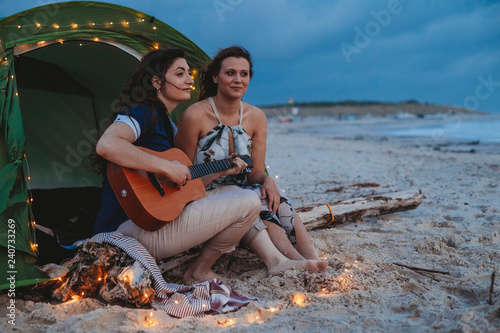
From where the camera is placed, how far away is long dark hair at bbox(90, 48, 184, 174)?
233 centimetres

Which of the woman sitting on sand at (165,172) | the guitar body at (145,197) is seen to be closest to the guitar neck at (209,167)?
the woman sitting on sand at (165,172)

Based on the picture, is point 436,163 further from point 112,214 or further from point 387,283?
point 112,214

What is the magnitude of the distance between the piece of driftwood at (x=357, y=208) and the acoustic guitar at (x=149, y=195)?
1.37 metres

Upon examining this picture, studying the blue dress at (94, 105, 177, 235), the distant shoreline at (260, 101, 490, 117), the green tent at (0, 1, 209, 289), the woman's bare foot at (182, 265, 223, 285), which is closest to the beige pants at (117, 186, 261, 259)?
the blue dress at (94, 105, 177, 235)

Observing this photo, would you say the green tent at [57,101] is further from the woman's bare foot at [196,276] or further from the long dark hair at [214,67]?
the woman's bare foot at [196,276]

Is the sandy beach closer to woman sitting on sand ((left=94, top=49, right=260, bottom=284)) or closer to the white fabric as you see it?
woman sitting on sand ((left=94, top=49, right=260, bottom=284))

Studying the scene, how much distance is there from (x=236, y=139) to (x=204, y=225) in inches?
32.7

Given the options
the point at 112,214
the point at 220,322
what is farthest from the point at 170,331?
the point at 112,214

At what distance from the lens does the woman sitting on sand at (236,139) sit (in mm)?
2727

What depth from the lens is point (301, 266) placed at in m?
2.41

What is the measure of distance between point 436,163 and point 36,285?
722 cm

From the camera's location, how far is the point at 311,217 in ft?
11.0

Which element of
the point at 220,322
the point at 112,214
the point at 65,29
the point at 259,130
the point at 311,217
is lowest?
the point at 220,322

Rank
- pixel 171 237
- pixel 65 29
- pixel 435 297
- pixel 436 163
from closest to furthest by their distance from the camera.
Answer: pixel 435 297, pixel 171 237, pixel 65 29, pixel 436 163
